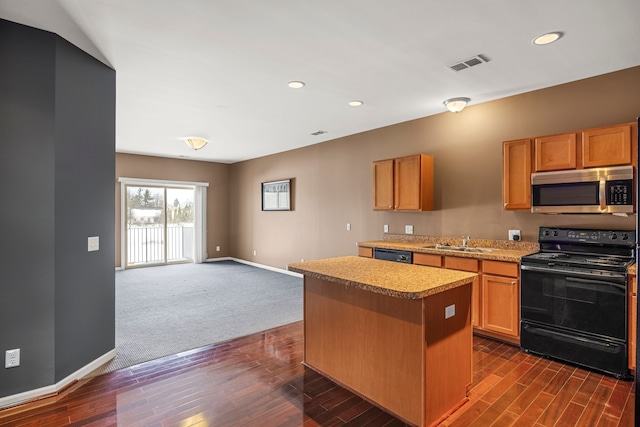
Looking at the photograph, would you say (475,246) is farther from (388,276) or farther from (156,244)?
(156,244)

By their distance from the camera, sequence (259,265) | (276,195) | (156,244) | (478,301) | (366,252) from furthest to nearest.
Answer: (156,244), (259,265), (276,195), (366,252), (478,301)

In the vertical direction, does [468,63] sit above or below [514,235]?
above

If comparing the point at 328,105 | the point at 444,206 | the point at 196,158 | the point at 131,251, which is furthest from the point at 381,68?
the point at 131,251

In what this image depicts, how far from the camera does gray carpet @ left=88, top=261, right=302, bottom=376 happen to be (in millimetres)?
3467

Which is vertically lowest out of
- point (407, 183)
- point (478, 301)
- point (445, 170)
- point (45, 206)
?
point (478, 301)

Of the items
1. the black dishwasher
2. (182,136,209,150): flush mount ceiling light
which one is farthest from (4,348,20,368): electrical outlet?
(182,136,209,150): flush mount ceiling light

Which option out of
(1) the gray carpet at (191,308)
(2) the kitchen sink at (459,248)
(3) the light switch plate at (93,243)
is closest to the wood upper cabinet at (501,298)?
(2) the kitchen sink at (459,248)

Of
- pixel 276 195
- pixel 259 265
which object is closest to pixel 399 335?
pixel 276 195

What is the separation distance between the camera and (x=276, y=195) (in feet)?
25.0

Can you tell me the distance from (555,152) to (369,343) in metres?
2.63

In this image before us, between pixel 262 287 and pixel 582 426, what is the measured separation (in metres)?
4.72

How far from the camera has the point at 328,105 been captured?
426cm

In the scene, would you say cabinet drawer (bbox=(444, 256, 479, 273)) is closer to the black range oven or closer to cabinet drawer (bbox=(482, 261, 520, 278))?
cabinet drawer (bbox=(482, 261, 520, 278))

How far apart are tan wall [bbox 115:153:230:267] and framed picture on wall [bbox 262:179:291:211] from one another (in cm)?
177
